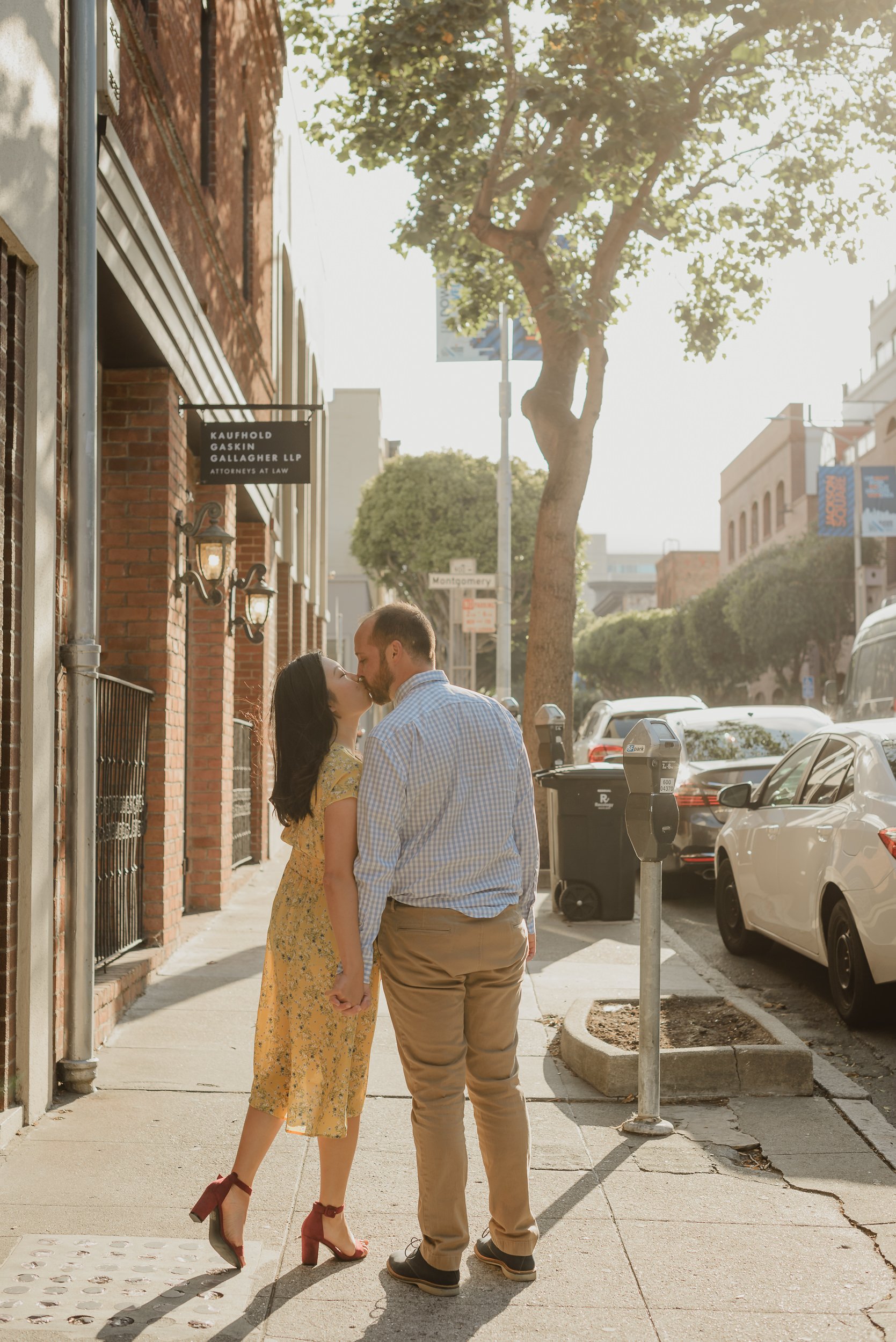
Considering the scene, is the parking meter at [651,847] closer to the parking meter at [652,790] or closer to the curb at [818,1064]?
the parking meter at [652,790]

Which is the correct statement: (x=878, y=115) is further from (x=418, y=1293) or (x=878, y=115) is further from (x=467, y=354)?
(x=418, y=1293)

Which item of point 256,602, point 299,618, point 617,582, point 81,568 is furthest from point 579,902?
point 617,582

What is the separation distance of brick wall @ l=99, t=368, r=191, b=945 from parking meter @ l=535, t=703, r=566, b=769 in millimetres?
3371

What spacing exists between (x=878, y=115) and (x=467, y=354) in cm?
1143

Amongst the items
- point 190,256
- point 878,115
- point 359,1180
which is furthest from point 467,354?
point 359,1180

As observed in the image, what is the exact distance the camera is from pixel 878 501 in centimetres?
4056

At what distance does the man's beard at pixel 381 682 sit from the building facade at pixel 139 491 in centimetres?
47

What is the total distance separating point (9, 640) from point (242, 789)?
8.04 m

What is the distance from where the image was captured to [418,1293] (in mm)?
3777

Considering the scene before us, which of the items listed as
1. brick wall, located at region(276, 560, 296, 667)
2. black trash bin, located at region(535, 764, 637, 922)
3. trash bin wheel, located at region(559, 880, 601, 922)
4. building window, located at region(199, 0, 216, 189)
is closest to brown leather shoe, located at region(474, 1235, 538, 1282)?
black trash bin, located at region(535, 764, 637, 922)

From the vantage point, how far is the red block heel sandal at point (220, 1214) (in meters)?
3.82

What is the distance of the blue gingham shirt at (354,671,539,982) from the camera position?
371 cm

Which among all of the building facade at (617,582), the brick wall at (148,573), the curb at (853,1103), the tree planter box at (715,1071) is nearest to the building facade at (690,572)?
the building facade at (617,582)

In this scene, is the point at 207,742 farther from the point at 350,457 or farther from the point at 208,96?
the point at 350,457
